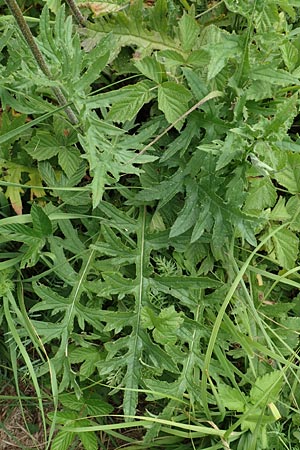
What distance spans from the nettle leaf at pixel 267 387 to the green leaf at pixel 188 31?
2.72 feet

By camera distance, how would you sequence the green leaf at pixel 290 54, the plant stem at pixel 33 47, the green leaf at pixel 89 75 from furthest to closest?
the green leaf at pixel 290 54 < the green leaf at pixel 89 75 < the plant stem at pixel 33 47

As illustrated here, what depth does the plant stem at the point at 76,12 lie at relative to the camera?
4.47 ft

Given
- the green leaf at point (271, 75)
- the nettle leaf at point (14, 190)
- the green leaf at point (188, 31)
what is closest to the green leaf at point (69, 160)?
the nettle leaf at point (14, 190)

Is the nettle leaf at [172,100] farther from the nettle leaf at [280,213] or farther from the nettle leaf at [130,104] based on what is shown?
the nettle leaf at [280,213]

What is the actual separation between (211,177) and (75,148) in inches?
14.3

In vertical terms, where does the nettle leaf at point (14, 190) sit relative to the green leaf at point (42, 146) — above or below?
below

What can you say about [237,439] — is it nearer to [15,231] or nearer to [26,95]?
[15,231]

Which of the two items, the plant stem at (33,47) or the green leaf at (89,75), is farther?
the green leaf at (89,75)

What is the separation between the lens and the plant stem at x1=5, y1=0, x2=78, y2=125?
36.6 inches

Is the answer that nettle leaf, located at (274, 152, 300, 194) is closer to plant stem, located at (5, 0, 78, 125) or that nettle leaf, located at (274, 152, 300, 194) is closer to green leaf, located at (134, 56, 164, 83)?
green leaf, located at (134, 56, 164, 83)

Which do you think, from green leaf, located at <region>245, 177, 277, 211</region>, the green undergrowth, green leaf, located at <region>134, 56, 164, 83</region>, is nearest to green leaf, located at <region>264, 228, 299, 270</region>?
the green undergrowth

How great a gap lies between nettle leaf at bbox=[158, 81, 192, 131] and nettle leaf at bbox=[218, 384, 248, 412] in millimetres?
667

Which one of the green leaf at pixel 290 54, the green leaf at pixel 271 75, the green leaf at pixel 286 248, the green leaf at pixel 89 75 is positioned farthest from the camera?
the green leaf at pixel 286 248

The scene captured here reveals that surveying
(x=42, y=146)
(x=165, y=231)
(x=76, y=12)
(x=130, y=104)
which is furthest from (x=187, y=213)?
(x=76, y=12)
